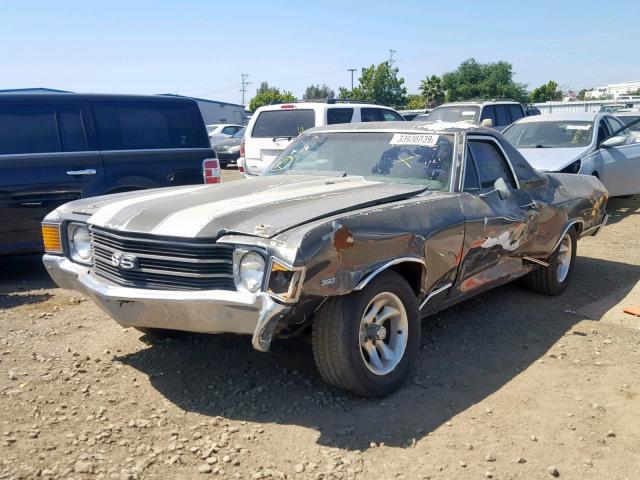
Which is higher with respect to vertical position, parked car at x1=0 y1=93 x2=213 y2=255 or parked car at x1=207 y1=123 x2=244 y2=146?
parked car at x1=0 y1=93 x2=213 y2=255

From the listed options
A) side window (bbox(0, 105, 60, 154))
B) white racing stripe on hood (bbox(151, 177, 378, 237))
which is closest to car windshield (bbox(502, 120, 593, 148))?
white racing stripe on hood (bbox(151, 177, 378, 237))

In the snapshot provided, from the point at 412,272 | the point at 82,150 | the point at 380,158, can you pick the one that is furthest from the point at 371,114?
the point at 412,272

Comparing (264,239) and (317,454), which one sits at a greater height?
(264,239)

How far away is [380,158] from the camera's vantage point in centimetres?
480

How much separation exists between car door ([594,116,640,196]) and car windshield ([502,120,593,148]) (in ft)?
1.21

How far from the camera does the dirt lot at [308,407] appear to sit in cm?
309

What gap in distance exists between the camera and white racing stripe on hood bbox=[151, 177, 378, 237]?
3465mm

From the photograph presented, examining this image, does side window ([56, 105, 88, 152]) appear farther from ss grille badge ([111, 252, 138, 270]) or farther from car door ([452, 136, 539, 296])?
car door ([452, 136, 539, 296])

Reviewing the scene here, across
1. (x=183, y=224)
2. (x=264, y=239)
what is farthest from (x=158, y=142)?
(x=264, y=239)

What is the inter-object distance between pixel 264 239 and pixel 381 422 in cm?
120

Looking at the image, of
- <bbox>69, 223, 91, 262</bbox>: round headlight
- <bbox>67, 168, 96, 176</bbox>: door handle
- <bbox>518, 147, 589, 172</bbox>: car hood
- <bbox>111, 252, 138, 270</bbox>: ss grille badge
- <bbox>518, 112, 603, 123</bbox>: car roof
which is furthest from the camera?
<bbox>518, 112, 603, 123</bbox>: car roof

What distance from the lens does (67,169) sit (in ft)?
20.5

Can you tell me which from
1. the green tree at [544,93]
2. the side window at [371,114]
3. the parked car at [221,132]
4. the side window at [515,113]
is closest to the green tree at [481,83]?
the green tree at [544,93]

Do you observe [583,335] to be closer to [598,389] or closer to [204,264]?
[598,389]
